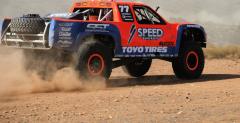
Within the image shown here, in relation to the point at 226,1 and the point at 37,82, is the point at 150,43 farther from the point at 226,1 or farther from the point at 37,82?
the point at 226,1

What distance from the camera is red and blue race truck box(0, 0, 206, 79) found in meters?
13.2

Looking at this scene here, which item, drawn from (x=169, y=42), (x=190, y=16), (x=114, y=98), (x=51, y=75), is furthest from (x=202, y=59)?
(x=190, y=16)

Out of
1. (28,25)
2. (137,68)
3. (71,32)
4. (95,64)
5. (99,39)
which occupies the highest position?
(28,25)

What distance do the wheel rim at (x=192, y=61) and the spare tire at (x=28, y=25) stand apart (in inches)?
169

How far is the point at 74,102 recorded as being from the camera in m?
10.6

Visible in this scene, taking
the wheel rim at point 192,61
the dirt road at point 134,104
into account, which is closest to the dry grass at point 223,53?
the wheel rim at point 192,61

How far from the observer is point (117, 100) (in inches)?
424

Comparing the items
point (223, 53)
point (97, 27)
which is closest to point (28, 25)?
point (97, 27)

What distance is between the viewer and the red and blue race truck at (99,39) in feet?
43.2

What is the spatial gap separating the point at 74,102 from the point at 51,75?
3.06 metres

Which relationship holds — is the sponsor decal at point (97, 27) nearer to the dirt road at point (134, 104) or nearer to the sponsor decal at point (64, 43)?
the sponsor decal at point (64, 43)

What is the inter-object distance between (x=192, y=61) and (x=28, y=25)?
4628 millimetres

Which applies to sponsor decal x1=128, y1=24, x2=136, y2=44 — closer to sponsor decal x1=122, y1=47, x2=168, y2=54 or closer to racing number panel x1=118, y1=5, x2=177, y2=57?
racing number panel x1=118, y1=5, x2=177, y2=57

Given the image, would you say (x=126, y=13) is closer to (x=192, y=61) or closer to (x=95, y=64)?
(x=95, y=64)
